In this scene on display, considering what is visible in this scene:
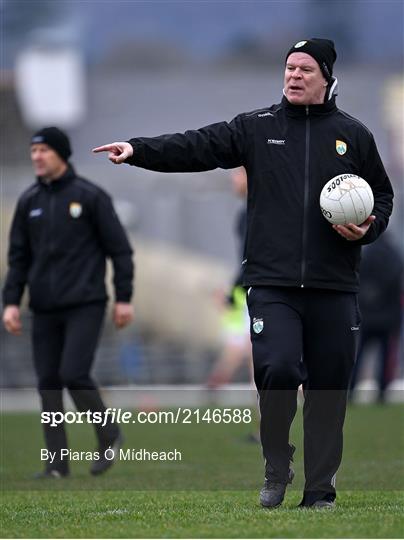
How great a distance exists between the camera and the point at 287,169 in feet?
24.3

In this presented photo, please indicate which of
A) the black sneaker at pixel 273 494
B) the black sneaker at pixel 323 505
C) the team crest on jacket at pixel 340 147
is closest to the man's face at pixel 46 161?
the team crest on jacket at pixel 340 147

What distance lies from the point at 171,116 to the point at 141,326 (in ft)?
83.4

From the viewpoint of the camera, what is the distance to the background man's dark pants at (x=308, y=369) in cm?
734

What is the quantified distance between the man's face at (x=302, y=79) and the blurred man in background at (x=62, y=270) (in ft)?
9.68

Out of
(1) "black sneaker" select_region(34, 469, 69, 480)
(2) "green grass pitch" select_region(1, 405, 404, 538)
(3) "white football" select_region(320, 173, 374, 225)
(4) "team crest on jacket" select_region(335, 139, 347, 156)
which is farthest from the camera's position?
(1) "black sneaker" select_region(34, 469, 69, 480)

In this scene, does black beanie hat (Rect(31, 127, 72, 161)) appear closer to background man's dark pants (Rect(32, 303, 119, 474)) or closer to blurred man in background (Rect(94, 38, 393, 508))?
background man's dark pants (Rect(32, 303, 119, 474))

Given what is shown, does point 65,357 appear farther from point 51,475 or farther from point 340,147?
point 340,147

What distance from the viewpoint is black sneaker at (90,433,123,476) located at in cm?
1015

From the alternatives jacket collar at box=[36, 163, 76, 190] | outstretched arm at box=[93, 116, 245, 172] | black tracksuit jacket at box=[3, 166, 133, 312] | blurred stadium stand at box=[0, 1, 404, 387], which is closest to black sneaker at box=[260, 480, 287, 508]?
outstretched arm at box=[93, 116, 245, 172]

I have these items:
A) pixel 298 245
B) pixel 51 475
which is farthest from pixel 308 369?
pixel 51 475

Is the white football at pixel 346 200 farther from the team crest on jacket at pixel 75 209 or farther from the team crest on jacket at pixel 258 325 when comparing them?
the team crest on jacket at pixel 75 209

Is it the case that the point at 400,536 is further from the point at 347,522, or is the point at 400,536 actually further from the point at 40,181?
the point at 40,181

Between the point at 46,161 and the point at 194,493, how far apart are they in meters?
2.64

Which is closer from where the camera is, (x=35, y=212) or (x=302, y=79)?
(x=302, y=79)
